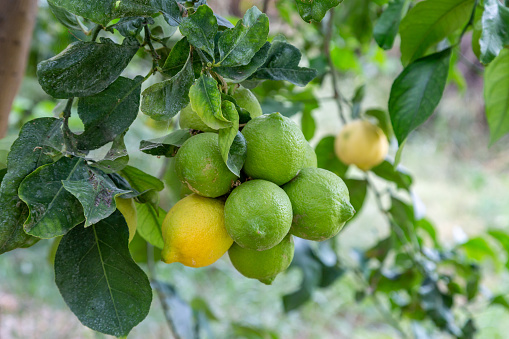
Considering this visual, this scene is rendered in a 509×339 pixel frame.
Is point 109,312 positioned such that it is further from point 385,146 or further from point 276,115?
point 385,146

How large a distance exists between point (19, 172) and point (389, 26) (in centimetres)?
50

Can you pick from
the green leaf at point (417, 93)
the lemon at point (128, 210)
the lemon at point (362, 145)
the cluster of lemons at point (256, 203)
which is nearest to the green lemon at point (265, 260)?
the cluster of lemons at point (256, 203)

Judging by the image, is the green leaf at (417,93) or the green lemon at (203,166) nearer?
the green lemon at (203,166)

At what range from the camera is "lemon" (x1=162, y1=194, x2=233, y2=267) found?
37 cm

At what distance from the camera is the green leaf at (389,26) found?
23.0 inches

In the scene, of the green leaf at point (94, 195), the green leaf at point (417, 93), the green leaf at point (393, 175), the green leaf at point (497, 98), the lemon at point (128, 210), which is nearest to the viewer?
the green leaf at point (94, 195)

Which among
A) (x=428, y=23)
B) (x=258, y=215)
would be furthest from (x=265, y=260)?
(x=428, y=23)

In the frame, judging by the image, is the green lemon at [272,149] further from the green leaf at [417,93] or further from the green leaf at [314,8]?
the green leaf at [417,93]

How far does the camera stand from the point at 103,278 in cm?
37

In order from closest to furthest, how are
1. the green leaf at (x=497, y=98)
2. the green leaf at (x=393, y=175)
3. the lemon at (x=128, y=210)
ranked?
the lemon at (x=128, y=210), the green leaf at (x=497, y=98), the green leaf at (x=393, y=175)

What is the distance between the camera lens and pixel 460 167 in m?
4.43

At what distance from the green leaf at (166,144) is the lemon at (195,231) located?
0.05 metres

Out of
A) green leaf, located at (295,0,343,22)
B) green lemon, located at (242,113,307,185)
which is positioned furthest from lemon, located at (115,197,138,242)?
green leaf, located at (295,0,343,22)

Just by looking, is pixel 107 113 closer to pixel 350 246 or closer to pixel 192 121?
pixel 192 121
